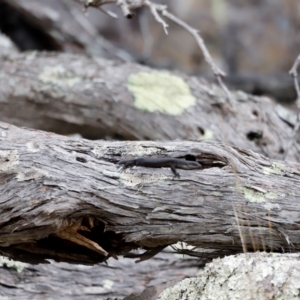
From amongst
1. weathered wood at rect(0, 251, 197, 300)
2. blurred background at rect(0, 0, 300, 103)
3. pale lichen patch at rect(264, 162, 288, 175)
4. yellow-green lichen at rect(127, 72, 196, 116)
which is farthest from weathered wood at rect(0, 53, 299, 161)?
blurred background at rect(0, 0, 300, 103)

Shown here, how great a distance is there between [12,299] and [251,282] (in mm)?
838

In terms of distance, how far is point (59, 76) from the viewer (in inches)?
103

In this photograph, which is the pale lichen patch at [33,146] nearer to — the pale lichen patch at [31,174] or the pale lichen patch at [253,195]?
the pale lichen patch at [31,174]

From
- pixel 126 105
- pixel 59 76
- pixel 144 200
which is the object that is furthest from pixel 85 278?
pixel 59 76

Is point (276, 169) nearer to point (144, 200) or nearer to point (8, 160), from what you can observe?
point (144, 200)

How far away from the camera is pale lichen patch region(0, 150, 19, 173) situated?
133cm

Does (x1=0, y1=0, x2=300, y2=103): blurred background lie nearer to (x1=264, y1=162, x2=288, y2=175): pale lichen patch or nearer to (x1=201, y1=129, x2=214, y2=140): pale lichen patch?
(x1=201, y1=129, x2=214, y2=140): pale lichen patch

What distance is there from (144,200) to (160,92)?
1.23 meters

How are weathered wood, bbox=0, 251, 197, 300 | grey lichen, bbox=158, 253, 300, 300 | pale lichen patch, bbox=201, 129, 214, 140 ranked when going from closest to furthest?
1. grey lichen, bbox=158, 253, 300, 300
2. weathered wood, bbox=0, 251, 197, 300
3. pale lichen patch, bbox=201, 129, 214, 140

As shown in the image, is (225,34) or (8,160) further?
(225,34)

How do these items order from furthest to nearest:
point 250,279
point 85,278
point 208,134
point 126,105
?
point 126,105 → point 208,134 → point 85,278 → point 250,279

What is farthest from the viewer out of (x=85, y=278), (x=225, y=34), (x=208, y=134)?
(x=225, y=34)

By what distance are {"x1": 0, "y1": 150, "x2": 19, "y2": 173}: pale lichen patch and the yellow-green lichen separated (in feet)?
3.73

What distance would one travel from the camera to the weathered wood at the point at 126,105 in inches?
91.0
